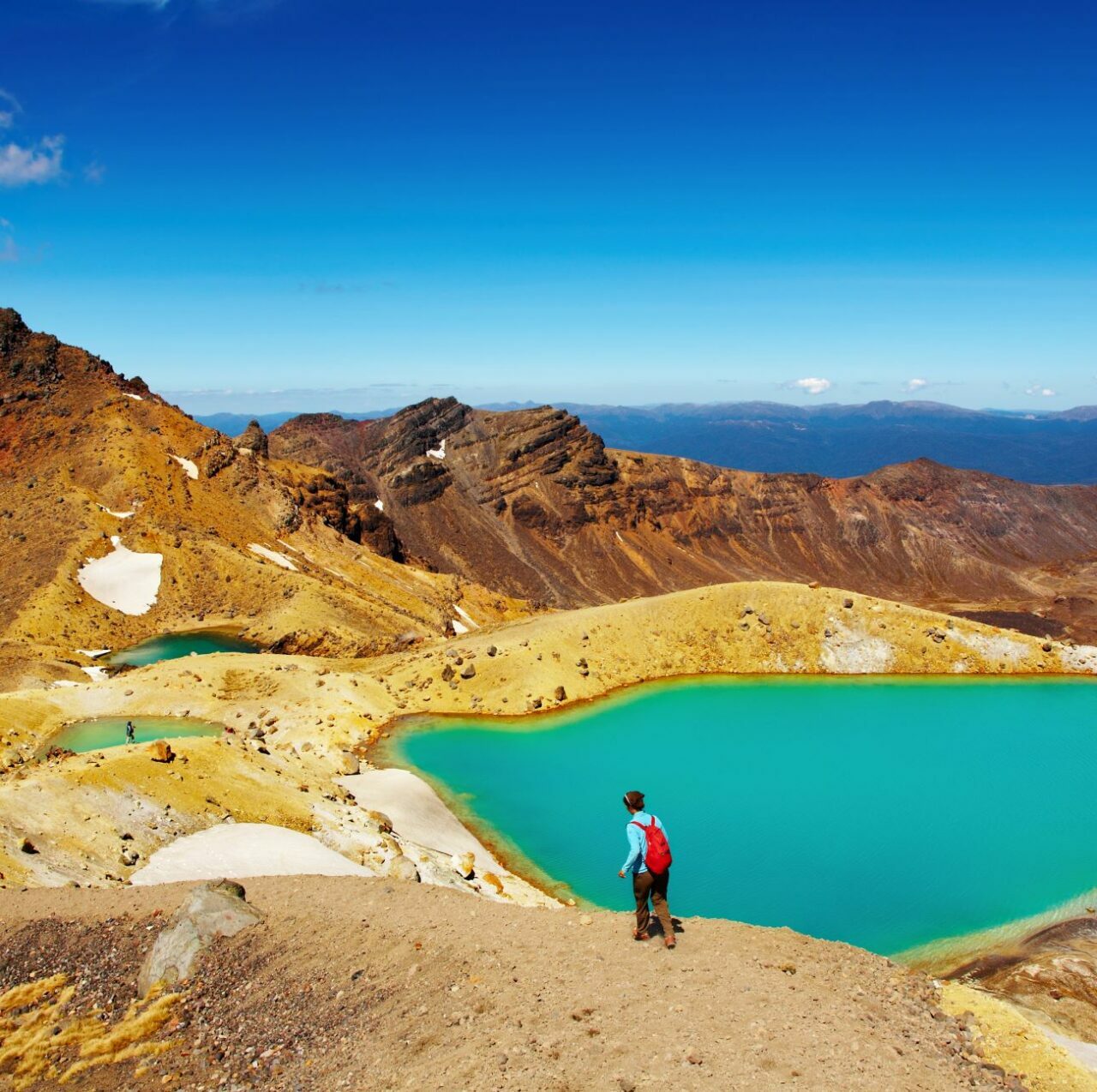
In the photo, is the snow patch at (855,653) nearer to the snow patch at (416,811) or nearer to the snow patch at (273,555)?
the snow patch at (416,811)

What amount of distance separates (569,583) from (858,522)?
79.5 meters

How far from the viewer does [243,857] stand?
78.8 ft

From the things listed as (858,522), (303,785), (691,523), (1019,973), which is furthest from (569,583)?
(1019,973)

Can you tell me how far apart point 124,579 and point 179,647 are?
11.1 meters

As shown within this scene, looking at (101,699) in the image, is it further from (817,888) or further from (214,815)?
(817,888)

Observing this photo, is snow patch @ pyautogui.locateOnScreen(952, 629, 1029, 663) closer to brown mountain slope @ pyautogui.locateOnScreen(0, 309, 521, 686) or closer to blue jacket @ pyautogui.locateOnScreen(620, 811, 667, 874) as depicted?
brown mountain slope @ pyautogui.locateOnScreen(0, 309, 521, 686)

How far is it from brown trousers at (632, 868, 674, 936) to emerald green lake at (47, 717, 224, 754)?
30.9 meters

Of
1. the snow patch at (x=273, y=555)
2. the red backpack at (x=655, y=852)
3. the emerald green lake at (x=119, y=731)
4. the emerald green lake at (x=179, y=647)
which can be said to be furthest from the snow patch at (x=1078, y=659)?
the snow patch at (x=273, y=555)

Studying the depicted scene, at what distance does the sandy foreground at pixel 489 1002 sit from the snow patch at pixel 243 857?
15.4ft

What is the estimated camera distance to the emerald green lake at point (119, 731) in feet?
129

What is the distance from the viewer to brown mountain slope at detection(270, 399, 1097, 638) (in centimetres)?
14488

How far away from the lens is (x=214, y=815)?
2631 cm

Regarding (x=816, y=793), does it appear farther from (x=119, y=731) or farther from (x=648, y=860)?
(x=119, y=731)

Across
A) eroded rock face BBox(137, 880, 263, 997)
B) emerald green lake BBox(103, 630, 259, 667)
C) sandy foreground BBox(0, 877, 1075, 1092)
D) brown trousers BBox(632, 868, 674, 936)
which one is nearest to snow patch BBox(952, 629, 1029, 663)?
sandy foreground BBox(0, 877, 1075, 1092)
